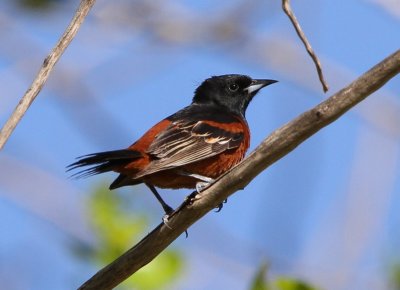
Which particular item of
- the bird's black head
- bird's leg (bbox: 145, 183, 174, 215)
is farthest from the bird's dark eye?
bird's leg (bbox: 145, 183, 174, 215)

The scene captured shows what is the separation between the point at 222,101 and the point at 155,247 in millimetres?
Answer: 2992

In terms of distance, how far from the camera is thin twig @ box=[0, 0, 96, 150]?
7.23 feet

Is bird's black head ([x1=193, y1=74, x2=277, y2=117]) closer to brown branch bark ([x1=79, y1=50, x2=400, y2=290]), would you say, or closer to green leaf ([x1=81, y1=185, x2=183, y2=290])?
green leaf ([x1=81, y1=185, x2=183, y2=290])

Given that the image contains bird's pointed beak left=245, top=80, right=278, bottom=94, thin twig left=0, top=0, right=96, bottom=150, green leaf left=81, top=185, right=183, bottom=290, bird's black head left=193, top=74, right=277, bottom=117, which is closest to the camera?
thin twig left=0, top=0, right=96, bottom=150

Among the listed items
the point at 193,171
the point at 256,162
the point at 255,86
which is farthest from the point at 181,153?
the point at 256,162

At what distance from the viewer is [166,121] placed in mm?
4898

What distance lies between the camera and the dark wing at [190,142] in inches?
169

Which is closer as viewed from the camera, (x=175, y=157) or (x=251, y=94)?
(x=175, y=157)

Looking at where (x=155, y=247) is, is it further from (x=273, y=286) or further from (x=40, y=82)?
(x=40, y=82)

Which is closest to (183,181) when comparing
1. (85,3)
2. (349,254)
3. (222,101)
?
(349,254)

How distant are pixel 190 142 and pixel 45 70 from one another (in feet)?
7.68

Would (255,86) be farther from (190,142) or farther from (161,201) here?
(161,201)

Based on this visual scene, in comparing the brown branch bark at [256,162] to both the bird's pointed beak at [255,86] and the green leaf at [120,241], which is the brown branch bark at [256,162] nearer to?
the green leaf at [120,241]

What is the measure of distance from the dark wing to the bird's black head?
70cm
